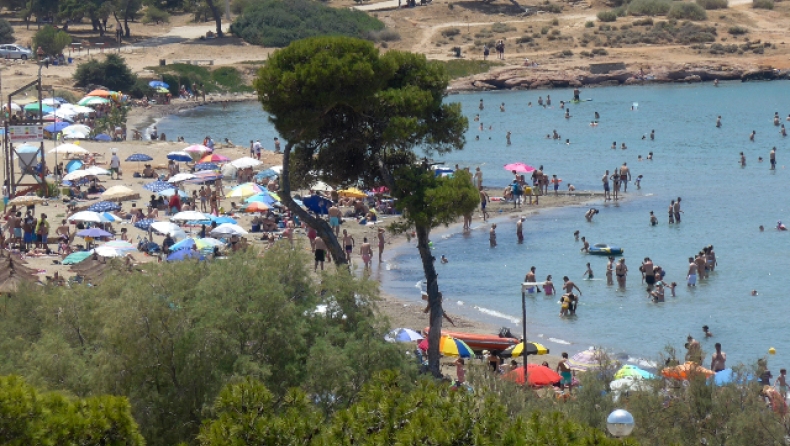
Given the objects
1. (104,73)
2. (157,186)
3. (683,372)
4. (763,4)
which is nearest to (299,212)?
(683,372)

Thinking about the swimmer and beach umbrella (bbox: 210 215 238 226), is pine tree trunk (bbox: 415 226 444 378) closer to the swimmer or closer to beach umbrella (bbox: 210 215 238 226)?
the swimmer

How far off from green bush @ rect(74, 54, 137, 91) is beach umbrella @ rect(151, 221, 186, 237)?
37126mm

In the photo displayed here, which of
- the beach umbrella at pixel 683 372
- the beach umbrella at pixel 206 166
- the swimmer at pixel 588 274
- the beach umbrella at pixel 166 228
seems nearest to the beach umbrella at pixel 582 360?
the beach umbrella at pixel 683 372

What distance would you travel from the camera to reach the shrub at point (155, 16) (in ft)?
281

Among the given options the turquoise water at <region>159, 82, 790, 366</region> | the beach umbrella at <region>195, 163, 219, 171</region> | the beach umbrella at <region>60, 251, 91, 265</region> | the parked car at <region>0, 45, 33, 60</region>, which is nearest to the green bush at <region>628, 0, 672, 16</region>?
the turquoise water at <region>159, 82, 790, 366</region>

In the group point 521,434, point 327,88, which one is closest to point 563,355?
point 327,88

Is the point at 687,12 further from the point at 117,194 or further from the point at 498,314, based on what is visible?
the point at 498,314

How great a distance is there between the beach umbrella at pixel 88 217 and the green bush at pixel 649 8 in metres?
64.8

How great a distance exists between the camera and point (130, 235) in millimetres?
31000

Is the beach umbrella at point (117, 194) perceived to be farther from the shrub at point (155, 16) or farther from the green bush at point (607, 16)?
→ the green bush at point (607, 16)

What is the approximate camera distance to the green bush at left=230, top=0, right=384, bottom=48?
8144cm

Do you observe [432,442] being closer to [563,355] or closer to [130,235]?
[563,355]

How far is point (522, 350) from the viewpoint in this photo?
22.7 meters

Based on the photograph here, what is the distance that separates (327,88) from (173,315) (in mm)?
6431
